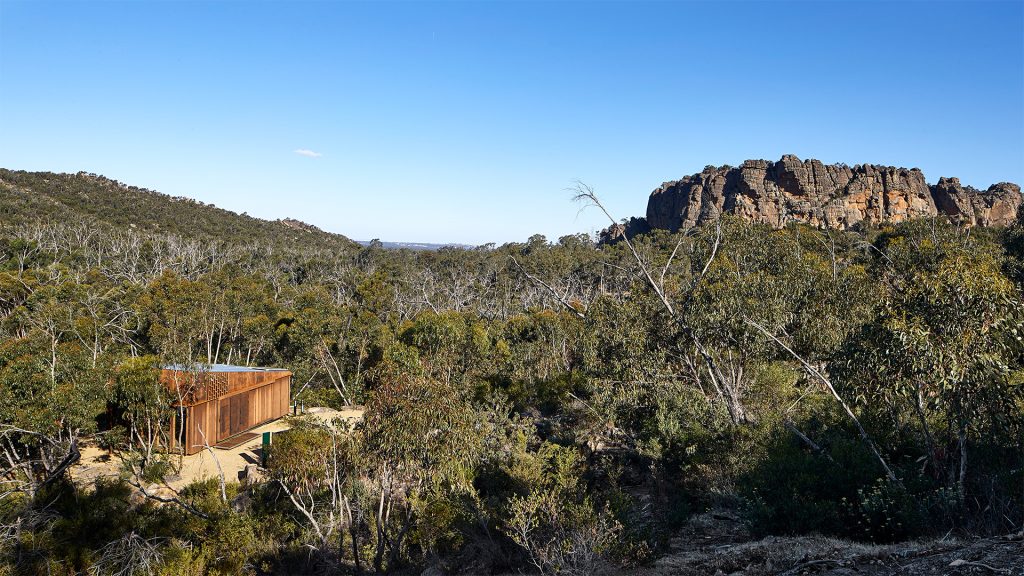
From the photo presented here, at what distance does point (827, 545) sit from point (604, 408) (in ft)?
25.7

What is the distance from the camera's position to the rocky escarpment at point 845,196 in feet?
211

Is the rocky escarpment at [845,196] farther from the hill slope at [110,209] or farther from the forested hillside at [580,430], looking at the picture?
the hill slope at [110,209]

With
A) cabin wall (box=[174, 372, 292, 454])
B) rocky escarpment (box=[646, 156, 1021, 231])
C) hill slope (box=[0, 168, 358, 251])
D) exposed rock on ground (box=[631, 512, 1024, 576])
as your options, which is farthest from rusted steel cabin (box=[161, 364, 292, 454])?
rocky escarpment (box=[646, 156, 1021, 231])

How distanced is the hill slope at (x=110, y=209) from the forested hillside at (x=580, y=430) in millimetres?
39243

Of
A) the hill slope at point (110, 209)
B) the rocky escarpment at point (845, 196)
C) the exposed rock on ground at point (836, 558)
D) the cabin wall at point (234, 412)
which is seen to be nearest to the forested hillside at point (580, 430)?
the exposed rock on ground at point (836, 558)

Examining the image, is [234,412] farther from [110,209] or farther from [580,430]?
[110,209]

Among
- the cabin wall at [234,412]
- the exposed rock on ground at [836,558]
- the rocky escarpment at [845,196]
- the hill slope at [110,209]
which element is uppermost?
the rocky escarpment at [845,196]

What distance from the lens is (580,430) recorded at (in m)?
15.9

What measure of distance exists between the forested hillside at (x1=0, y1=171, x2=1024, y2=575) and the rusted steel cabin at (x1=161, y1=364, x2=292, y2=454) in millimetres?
657

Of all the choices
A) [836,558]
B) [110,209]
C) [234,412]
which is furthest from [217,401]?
[110,209]

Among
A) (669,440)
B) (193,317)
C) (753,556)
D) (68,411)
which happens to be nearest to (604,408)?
(669,440)

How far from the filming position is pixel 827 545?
700cm

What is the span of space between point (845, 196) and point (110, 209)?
83.3m

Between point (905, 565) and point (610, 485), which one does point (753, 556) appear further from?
point (610, 485)
